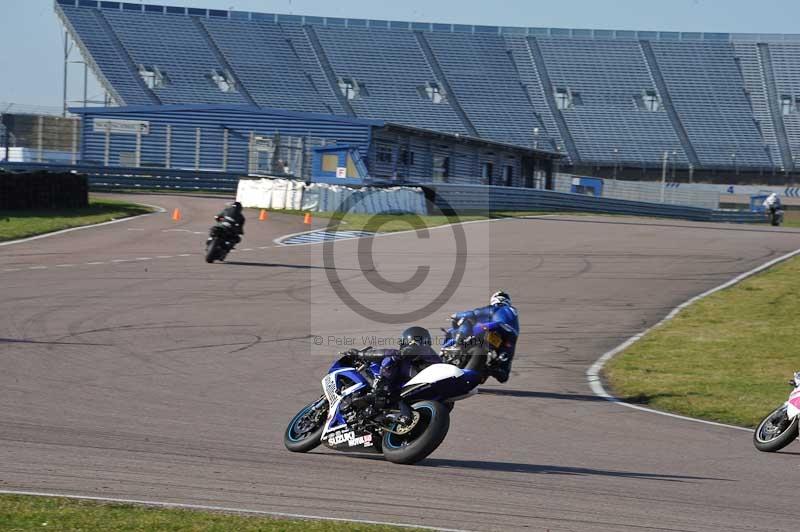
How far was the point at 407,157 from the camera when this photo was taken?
52625 mm

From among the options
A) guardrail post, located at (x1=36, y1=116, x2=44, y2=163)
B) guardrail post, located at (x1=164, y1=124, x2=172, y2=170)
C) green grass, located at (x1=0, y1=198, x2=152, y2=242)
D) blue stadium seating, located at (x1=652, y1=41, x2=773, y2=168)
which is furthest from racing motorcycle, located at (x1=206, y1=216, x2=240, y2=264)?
blue stadium seating, located at (x1=652, y1=41, x2=773, y2=168)

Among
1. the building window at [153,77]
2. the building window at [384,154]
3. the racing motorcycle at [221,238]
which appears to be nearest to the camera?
the racing motorcycle at [221,238]

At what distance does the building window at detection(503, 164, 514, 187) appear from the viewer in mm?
60844

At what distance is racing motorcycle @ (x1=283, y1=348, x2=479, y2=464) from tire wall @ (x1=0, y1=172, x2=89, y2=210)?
991 inches

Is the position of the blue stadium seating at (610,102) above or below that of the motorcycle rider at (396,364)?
above

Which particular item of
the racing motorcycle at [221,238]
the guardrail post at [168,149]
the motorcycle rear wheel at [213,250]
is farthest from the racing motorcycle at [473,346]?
the guardrail post at [168,149]

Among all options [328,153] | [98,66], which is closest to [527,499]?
[328,153]

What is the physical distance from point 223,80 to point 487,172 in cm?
2090

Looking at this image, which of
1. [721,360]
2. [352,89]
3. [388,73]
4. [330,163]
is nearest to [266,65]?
[352,89]

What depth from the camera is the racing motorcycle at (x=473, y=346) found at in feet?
39.5

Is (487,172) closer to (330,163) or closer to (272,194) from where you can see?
(330,163)

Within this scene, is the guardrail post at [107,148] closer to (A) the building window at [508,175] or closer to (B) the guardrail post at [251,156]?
(B) the guardrail post at [251,156]

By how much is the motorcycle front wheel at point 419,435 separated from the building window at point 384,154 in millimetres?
42905

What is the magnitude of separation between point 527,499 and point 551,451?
7.13 ft
